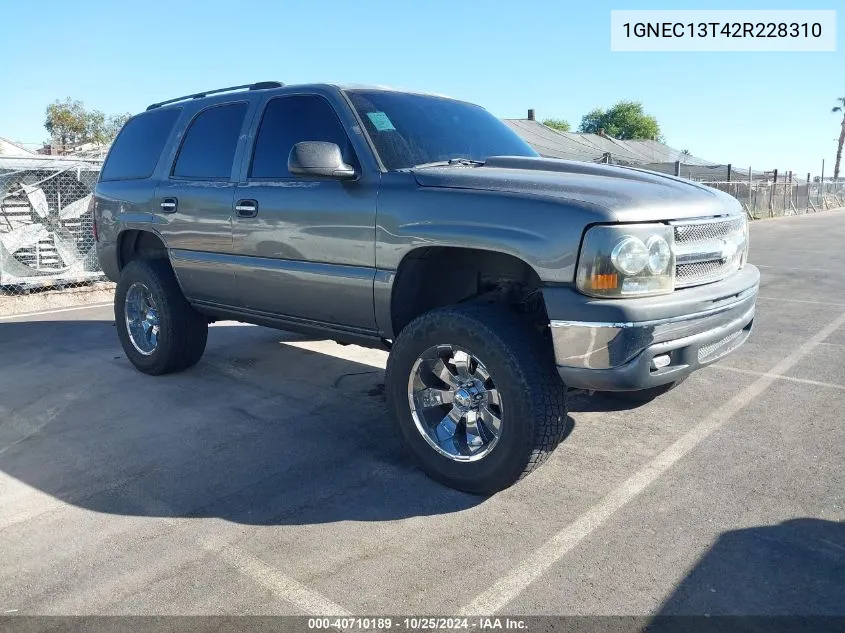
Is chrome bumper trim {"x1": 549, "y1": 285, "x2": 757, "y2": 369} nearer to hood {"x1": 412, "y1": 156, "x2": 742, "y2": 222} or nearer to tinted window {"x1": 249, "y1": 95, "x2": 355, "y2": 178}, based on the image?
hood {"x1": 412, "y1": 156, "x2": 742, "y2": 222}

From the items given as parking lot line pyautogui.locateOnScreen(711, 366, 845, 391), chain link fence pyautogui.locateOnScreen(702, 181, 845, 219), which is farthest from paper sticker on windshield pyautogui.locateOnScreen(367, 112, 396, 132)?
chain link fence pyautogui.locateOnScreen(702, 181, 845, 219)

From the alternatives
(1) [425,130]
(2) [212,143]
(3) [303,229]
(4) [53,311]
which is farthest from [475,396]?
(4) [53,311]

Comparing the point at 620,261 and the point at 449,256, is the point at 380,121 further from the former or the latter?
the point at 620,261

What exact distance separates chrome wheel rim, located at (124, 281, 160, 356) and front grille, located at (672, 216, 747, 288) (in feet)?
13.1

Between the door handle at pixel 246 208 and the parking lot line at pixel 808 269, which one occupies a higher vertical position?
the door handle at pixel 246 208

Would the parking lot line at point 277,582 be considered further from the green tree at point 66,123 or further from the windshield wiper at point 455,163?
the green tree at point 66,123

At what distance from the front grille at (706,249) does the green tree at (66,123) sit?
58211 mm

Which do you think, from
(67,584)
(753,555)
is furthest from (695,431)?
(67,584)

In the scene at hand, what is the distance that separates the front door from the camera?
392 cm

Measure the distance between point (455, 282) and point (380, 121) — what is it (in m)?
1.04

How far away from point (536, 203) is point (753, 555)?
1736 mm

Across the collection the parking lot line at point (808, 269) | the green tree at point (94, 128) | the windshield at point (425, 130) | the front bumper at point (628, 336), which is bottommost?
the parking lot line at point (808, 269)

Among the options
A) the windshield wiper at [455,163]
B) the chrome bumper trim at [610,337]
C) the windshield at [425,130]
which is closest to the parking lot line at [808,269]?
the windshield at [425,130]

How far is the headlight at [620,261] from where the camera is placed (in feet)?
9.93
